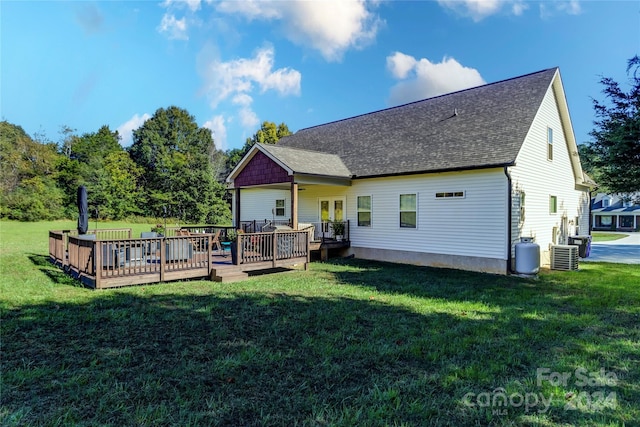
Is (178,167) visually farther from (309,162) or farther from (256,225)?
(309,162)

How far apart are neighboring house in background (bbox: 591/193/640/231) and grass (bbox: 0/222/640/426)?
140 feet

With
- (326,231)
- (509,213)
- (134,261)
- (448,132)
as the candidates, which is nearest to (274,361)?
(134,261)

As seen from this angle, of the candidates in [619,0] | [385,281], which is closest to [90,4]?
[385,281]

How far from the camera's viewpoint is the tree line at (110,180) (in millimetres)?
34625

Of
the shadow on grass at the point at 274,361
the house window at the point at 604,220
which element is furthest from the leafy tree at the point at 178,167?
the house window at the point at 604,220

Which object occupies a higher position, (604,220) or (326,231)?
(326,231)

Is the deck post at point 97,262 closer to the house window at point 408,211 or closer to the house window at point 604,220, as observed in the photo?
the house window at point 408,211

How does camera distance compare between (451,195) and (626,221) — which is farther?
(626,221)

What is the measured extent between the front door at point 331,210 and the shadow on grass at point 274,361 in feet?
26.1

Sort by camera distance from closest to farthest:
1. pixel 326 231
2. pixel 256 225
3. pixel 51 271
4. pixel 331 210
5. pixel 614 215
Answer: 1. pixel 51 271
2. pixel 326 231
3. pixel 331 210
4. pixel 256 225
5. pixel 614 215

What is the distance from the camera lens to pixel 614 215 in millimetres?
40969

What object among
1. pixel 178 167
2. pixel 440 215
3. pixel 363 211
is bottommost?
pixel 440 215

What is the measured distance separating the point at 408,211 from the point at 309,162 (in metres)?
4.16

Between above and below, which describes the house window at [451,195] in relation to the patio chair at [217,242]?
above
